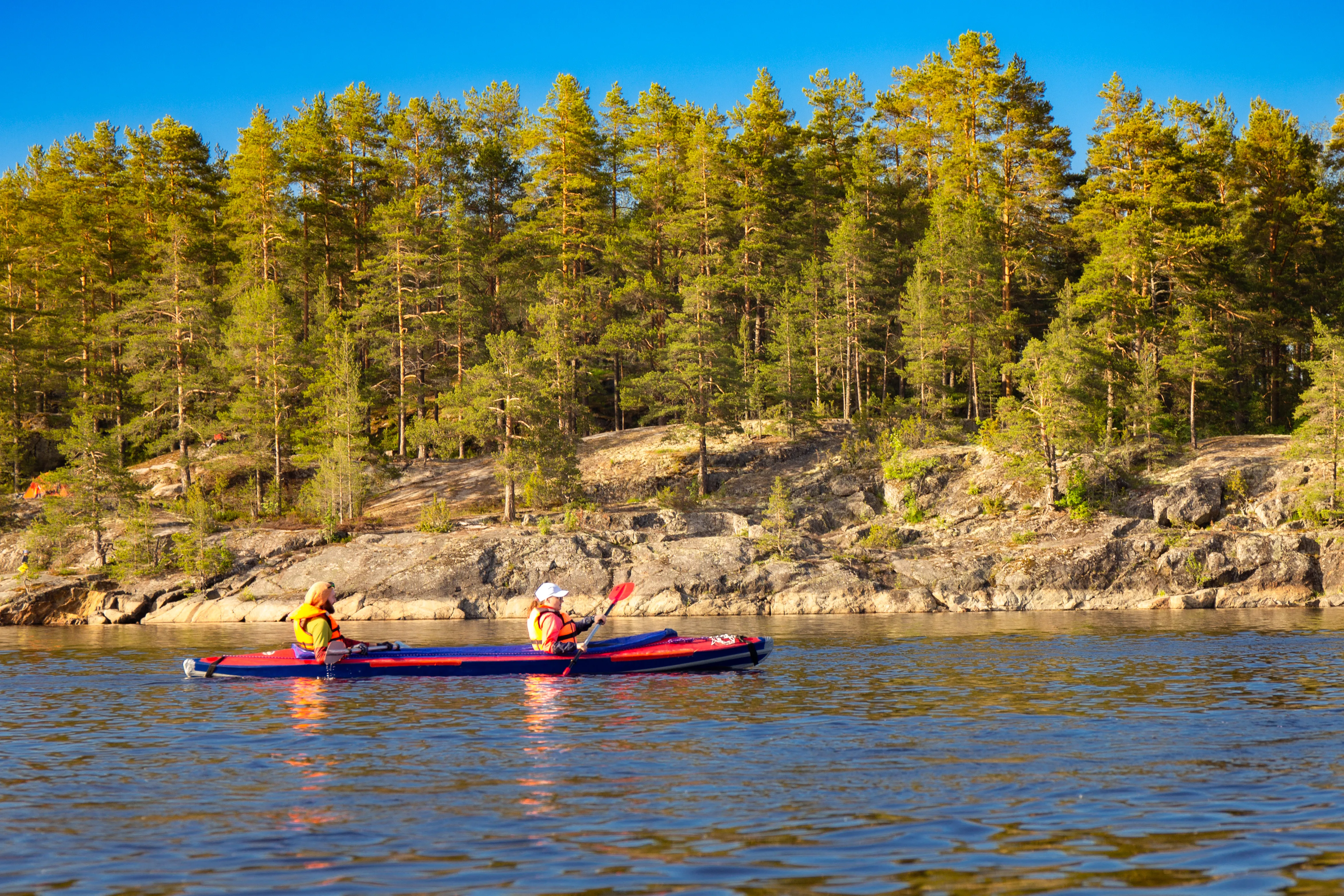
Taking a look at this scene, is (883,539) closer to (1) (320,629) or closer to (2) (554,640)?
(2) (554,640)

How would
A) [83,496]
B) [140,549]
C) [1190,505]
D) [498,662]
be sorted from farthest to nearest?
1. [83,496]
2. [140,549]
3. [1190,505]
4. [498,662]

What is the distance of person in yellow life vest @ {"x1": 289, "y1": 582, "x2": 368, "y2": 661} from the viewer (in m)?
20.8

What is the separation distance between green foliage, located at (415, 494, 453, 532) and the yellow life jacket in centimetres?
2156

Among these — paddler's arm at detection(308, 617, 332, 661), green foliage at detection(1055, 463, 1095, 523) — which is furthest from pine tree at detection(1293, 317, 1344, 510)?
paddler's arm at detection(308, 617, 332, 661)

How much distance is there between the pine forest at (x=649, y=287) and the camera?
45.2m

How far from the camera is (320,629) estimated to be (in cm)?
2075

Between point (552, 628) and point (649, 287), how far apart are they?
3617cm

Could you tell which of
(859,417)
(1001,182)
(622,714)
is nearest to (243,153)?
(859,417)

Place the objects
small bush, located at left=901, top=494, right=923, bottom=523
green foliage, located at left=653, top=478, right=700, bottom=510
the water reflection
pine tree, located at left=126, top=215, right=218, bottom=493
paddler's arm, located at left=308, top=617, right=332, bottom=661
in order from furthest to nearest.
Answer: pine tree, located at left=126, top=215, right=218, bottom=493
green foliage, located at left=653, top=478, right=700, bottom=510
small bush, located at left=901, top=494, right=923, bottom=523
paddler's arm, located at left=308, top=617, right=332, bottom=661
the water reflection

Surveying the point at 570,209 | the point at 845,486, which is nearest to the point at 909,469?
the point at 845,486

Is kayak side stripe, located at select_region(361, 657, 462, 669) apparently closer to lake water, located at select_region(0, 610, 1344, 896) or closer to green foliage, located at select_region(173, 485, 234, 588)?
lake water, located at select_region(0, 610, 1344, 896)

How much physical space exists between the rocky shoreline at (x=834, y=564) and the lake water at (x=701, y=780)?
16604 mm

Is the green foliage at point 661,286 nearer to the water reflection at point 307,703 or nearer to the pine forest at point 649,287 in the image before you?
the pine forest at point 649,287

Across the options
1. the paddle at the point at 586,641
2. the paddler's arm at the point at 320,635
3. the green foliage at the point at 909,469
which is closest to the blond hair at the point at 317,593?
the paddler's arm at the point at 320,635
